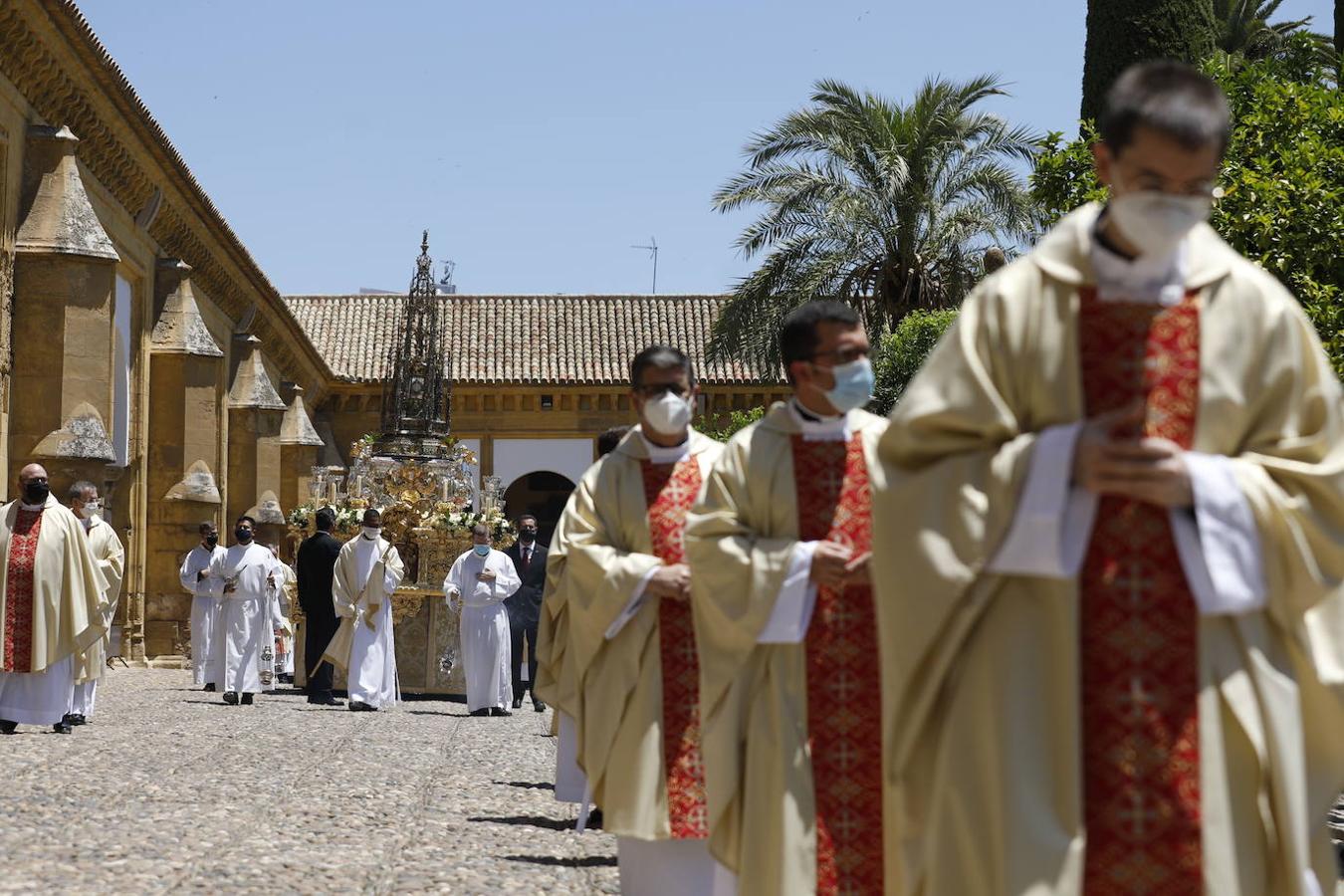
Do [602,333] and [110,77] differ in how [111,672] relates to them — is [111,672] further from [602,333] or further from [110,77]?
[602,333]

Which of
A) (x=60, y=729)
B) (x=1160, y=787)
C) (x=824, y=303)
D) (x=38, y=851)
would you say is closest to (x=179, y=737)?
(x=60, y=729)

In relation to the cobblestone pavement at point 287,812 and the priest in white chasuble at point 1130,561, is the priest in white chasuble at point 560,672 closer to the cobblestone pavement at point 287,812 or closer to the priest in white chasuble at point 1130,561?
the cobblestone pavement at point 287,812

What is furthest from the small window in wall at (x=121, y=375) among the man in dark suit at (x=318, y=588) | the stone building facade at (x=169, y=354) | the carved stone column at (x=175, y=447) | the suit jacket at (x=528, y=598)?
the suit jacket at (x=528, y=598)

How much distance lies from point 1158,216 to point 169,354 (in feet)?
87.3

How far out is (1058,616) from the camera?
3.32 meters

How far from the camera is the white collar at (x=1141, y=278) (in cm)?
341

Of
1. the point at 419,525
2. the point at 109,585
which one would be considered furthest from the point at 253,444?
the point at 109,585

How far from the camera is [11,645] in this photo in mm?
13703

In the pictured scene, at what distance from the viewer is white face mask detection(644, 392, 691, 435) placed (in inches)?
241

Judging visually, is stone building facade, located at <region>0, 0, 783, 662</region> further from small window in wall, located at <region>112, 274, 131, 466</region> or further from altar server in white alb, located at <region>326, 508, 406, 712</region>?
altar server in white alb, located at <region>326, 508, 406, 712</region>

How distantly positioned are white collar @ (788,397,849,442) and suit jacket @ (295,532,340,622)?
14.8 metres

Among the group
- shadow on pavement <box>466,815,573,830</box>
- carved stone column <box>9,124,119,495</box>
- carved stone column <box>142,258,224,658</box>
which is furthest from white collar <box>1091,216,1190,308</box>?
carved stone column <box>142,258,224,658</box>

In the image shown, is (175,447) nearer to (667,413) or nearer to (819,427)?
(667,413)

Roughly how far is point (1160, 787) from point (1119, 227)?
0.94 metres
